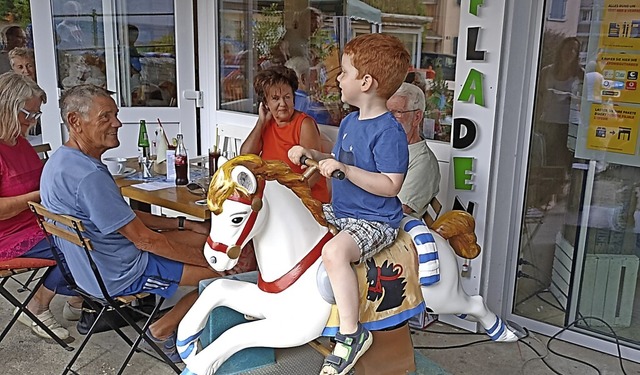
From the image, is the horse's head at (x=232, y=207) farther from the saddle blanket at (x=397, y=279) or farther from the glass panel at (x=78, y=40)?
the glass panel at (x=78, y=40)

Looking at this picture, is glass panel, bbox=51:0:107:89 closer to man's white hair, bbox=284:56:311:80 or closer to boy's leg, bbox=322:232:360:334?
man's white hair, bbox=284:56:311:80

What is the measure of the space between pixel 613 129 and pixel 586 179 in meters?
0.29

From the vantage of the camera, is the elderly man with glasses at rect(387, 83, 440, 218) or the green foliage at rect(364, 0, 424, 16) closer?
the elderly man with glasses at rect(387, 83, 440, 218)

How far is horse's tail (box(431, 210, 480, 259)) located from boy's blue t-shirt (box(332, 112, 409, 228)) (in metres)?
Answer: 0.30

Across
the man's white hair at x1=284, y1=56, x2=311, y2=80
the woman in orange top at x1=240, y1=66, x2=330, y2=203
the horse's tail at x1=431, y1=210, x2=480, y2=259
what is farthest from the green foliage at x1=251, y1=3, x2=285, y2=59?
the horse's tail at x1=431, y1=210, x2=480, y2=259

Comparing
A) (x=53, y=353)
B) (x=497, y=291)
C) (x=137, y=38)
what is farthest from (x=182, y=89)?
(x=497, y=291)

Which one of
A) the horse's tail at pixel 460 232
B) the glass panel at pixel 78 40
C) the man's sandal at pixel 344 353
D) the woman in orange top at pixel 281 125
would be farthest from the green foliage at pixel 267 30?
the man's sandal at pixel 344 353

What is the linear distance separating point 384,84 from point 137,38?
10.8 ft

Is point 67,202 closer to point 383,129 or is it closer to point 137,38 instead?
point 383,129

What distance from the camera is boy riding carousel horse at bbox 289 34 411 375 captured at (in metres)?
1.65

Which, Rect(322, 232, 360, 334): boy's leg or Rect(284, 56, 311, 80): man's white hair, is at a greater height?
Rect(284, 56, 311, 80): man's white hair

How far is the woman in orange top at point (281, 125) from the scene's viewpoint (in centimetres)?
316

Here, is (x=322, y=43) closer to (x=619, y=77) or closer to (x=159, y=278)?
(x=619, y=77)

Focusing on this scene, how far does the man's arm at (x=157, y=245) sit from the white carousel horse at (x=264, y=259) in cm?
65
